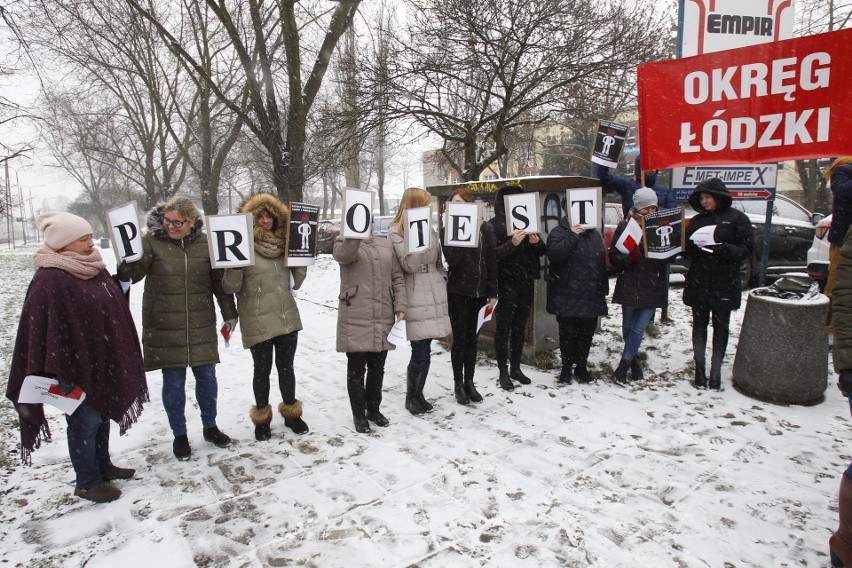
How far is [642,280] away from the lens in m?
5.12

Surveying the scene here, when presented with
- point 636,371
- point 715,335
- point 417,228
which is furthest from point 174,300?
point 715,335

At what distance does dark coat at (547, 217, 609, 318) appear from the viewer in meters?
5.09

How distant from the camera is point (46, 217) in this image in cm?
314

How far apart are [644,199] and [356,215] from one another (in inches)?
119

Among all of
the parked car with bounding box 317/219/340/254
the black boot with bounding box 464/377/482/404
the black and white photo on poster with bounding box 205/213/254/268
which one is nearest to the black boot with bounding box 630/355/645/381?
the black boot with bounding box 464/377/482/404

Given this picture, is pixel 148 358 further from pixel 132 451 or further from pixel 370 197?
pixel 370 197

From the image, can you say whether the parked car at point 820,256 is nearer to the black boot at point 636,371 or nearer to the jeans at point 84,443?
the black boot at point 636,371

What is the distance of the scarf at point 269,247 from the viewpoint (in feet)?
13.1

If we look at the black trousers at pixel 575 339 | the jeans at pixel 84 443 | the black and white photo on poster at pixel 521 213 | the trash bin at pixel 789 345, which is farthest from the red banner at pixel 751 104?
the jeans at pixel 84 443

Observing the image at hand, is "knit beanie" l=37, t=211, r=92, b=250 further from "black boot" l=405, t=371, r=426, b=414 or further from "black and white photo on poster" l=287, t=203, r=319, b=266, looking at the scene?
"black boot" l=405, t=371, r=426, b=414

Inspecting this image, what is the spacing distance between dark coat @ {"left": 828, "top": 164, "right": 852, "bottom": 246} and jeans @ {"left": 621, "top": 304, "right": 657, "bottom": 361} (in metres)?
2.00

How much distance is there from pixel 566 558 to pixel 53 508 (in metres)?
3.13

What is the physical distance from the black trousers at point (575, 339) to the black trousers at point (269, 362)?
108 inches

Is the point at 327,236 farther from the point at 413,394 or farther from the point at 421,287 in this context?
A: the point at 421,287
